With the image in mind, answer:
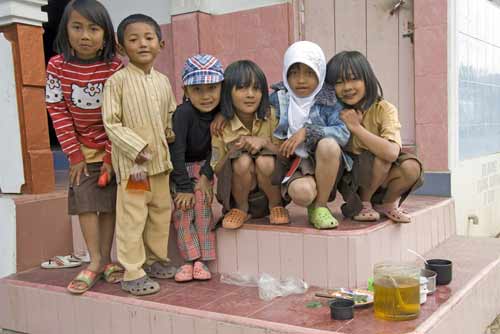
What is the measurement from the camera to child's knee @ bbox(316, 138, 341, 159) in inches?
96.3

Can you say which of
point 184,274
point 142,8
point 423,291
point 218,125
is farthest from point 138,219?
point 142,8

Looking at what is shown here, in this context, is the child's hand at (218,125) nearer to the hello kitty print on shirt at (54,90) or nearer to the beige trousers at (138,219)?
the beige trousers at (138,219)

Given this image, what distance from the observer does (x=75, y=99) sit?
2584 millimetres

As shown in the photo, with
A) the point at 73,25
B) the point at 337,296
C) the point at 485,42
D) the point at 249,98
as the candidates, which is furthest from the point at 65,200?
the point at 485,42

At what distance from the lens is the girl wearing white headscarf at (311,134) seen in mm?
2479

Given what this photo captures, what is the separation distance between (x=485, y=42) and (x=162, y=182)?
2.86 meters

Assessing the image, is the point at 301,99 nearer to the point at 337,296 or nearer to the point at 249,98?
the point at 249,98

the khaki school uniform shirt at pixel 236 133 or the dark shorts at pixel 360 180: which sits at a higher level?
the khaki school uniform shirt at pixel 236 133

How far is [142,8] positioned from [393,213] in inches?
132

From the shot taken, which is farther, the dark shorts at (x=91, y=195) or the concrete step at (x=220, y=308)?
the dark shorts at (x=91, y=195)

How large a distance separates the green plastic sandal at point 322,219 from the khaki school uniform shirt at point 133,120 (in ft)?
2.52

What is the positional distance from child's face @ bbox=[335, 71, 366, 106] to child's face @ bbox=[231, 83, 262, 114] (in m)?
0.41

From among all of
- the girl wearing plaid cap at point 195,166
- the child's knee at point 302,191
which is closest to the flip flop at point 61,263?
the girl wearing plaid cap at point 195,166

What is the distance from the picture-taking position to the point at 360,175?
8.61ft
